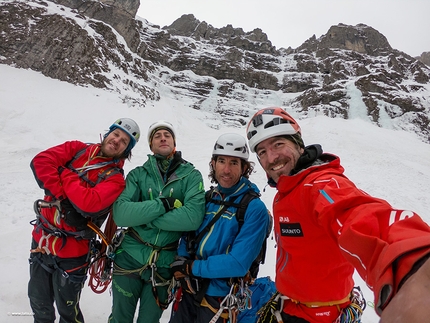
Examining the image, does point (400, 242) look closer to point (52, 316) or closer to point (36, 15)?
point (52, 316)

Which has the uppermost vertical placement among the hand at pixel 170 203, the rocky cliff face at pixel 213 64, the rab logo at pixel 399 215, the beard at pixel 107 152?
the rocky cliff face at pixel 213 64

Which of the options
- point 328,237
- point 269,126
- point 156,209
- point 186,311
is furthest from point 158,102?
point 328,237

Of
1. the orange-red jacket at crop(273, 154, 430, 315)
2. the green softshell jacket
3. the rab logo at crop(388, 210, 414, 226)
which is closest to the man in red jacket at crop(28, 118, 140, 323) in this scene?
the green softshell jacket

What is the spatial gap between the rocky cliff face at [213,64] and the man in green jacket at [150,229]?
2568 cm

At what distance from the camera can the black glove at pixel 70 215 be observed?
2920 mm

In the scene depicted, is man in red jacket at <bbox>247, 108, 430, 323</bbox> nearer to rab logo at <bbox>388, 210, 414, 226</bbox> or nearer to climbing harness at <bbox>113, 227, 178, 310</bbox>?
rab logo at <bbox>388, 210, 414, 226</bbox>

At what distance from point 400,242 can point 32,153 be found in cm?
1411

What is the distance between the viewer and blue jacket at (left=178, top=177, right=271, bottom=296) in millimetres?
2590

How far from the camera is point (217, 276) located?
2.62 metres

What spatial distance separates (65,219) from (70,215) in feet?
0.34

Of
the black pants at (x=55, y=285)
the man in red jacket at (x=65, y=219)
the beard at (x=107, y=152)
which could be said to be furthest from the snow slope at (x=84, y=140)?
the beard at (x=107, y=152)

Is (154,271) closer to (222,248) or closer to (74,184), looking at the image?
(222,248)

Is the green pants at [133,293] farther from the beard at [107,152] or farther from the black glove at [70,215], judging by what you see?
the beard at [107,152]

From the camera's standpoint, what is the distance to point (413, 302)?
769 millimetres
